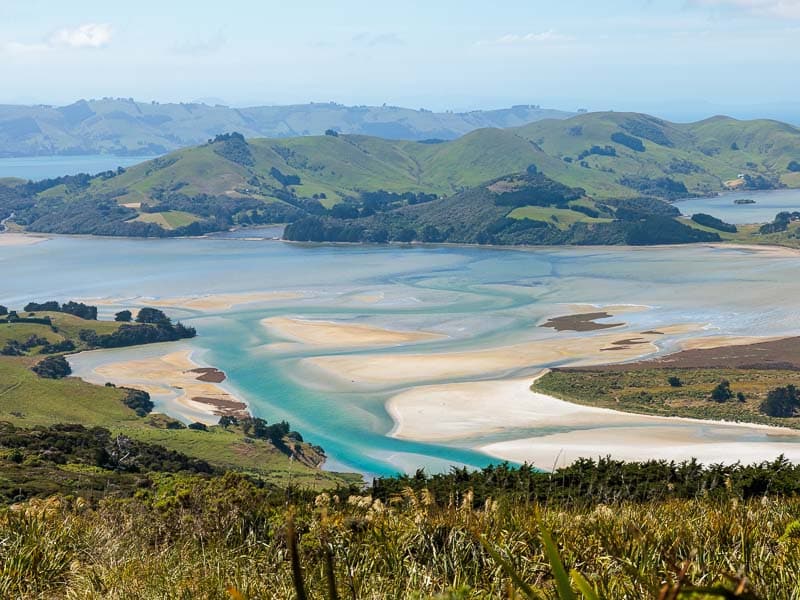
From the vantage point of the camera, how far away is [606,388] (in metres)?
57.9

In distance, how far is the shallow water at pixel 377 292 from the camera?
56.8m

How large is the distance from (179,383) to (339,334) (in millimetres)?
14697

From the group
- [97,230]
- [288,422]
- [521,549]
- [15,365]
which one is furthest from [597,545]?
[97,230]

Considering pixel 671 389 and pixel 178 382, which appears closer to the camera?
pixel 671 389

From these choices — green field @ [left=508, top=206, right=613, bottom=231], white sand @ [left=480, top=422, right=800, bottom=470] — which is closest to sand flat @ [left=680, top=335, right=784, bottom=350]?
white sand @ [left=480, top=422, right=800, bottom=470]

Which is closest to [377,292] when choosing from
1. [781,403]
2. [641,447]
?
[781,403]

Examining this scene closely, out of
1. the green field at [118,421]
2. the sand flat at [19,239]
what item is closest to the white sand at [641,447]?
the green field at [118,421]

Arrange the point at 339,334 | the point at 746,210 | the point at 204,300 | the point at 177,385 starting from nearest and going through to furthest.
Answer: the point at 177,385, the point at 339,334, the point at 204,300, the point at 746,210

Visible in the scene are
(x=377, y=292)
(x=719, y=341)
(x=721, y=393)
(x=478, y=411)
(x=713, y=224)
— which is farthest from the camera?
(x=713, y=224)

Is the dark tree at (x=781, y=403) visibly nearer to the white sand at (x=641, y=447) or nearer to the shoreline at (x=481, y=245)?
the white sand at (x=641, y=447)

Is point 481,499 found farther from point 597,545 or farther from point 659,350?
point 659,350

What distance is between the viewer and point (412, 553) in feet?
32.6

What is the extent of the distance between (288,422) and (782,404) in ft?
87.7

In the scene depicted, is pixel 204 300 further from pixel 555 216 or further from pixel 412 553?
pixel 412 553
